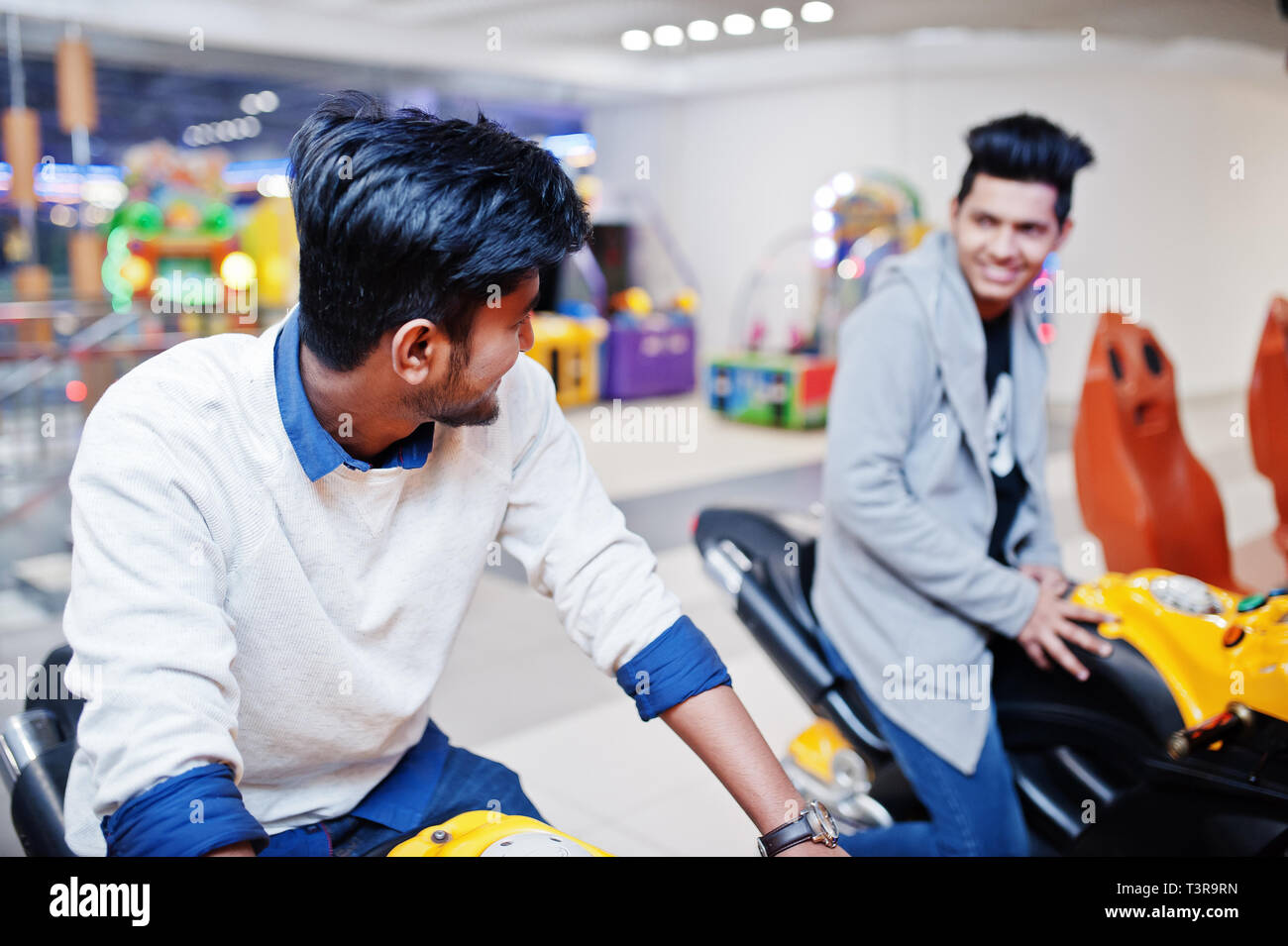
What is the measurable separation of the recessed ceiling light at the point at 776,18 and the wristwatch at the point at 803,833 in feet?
20.9

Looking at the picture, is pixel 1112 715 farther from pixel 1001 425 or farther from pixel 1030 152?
pixel 1030 152

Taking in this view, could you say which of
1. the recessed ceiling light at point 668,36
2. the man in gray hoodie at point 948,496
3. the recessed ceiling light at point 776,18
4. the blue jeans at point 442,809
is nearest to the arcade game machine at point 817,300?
the recessed ceiling light at point 776,18

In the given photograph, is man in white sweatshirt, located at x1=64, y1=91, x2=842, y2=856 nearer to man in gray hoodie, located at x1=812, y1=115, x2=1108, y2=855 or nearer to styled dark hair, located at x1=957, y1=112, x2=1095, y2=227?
man in gray hoodie, located at x1=812, y1=115, x2=1108, y2=855

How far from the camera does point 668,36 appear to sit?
787cm

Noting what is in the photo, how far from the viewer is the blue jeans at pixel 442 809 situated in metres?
1.03

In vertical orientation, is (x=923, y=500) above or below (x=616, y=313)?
below

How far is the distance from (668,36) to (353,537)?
763 centimetres

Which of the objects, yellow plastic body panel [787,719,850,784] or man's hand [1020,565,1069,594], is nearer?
man's hand [1020,565,1069,594]

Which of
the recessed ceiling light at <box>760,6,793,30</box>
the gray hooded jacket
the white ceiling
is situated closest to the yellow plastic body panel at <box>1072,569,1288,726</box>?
the gray hooded jacket

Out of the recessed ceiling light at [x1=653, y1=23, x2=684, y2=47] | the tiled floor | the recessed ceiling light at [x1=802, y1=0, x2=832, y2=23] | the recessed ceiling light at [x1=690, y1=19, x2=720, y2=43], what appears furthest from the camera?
the recessed ceiling light at [x1=653, y1=23, x2=684, y2=47]

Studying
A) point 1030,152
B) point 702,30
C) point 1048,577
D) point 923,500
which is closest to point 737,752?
point 923,500

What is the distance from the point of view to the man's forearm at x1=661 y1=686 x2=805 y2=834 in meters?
1.01

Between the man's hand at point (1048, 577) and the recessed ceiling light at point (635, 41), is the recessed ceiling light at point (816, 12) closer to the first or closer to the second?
the recessed ceiling light at point (635, 41)
